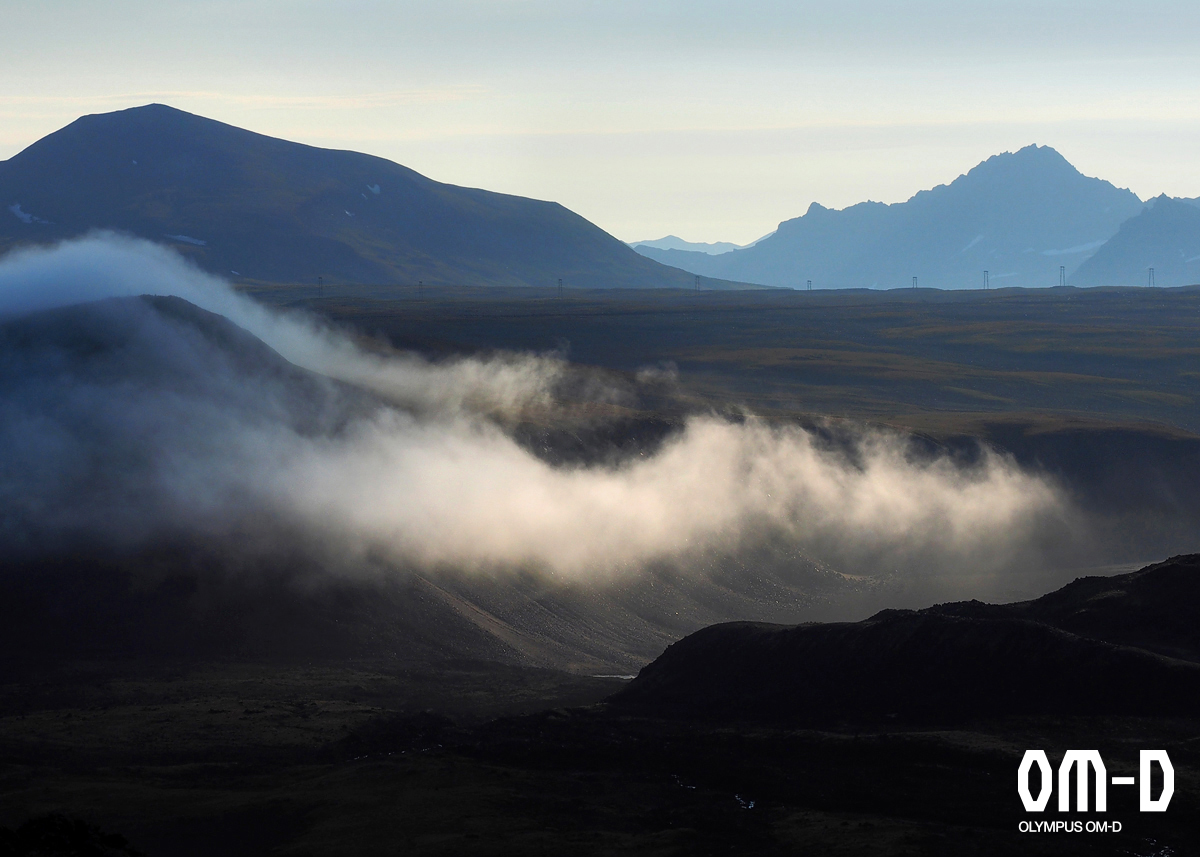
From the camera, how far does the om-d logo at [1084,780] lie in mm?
48375

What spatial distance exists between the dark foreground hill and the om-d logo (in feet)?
19.6

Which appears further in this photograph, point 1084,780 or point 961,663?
point 961,663

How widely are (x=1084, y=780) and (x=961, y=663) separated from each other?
12.5 metres

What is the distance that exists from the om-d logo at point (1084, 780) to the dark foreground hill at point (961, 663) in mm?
5984

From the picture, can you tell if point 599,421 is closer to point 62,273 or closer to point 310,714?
point 62,273

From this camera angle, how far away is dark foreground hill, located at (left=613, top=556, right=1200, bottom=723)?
59.3 m

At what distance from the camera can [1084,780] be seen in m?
50.4

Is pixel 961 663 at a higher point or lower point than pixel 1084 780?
higher

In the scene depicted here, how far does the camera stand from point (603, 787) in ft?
177

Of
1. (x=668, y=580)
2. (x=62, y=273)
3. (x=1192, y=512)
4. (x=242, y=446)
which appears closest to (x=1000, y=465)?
(x=1192, y=512)

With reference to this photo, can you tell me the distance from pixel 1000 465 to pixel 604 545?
4984cm

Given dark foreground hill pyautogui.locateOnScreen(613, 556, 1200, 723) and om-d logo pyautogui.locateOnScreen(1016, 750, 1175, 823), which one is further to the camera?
dark foreground hill pyautogui.locateOnScreen(613, 556, 1200, 723)

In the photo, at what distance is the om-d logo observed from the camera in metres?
48.4

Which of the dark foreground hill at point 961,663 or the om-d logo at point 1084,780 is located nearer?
the om-d logo at point 1084,780
